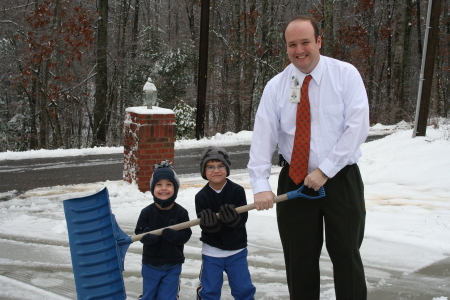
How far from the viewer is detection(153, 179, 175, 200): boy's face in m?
3.41

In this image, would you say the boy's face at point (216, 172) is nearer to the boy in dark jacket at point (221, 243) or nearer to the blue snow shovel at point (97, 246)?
the boy in dark jacket at point (221, 243)

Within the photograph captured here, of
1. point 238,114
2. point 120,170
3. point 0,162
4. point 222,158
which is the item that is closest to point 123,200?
point 120,170

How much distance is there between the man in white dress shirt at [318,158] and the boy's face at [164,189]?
0.68 meters

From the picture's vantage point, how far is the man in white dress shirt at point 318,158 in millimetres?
2773

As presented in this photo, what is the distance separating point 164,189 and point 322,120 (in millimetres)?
1212

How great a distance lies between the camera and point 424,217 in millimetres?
5535

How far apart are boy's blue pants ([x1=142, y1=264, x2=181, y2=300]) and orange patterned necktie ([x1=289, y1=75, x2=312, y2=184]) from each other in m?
1.12

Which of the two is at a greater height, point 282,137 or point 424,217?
point 282,137

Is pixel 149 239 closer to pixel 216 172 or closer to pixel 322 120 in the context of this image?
pixel 216 172

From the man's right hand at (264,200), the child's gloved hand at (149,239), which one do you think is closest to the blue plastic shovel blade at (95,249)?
the child's gloved hand at (149,239)

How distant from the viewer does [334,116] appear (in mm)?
2811

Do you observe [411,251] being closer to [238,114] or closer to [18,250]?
[18,250]

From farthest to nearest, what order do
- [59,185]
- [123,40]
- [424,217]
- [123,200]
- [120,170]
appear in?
[123,40] → [120,170] → [59,185] → [123,200] → [424,217]

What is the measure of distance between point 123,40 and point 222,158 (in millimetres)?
23168
